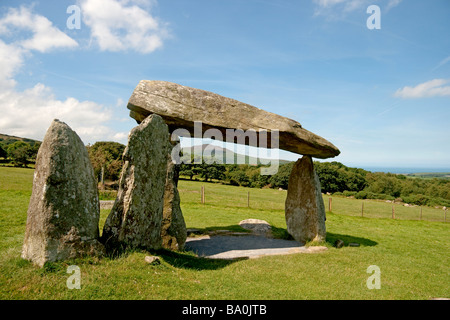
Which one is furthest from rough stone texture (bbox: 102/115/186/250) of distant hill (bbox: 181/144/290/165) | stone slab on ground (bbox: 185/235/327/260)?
distant hill (bbox: 181/144/290/165)

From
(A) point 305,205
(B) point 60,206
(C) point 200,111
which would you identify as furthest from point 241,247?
(B) point 60,206

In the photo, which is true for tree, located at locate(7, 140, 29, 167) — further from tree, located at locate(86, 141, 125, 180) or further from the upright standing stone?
the upright standing stone

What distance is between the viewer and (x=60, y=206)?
652cm

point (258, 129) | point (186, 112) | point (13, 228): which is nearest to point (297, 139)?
point (258, 129)

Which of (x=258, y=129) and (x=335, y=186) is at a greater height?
(x=258, y=129)

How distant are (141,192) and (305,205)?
7.77m

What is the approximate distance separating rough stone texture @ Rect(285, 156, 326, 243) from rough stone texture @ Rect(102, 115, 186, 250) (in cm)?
683

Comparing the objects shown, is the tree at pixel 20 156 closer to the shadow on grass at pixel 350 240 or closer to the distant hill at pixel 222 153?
the distant hill at pixel 222 153

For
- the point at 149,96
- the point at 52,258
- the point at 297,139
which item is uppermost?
the point at 149,96
